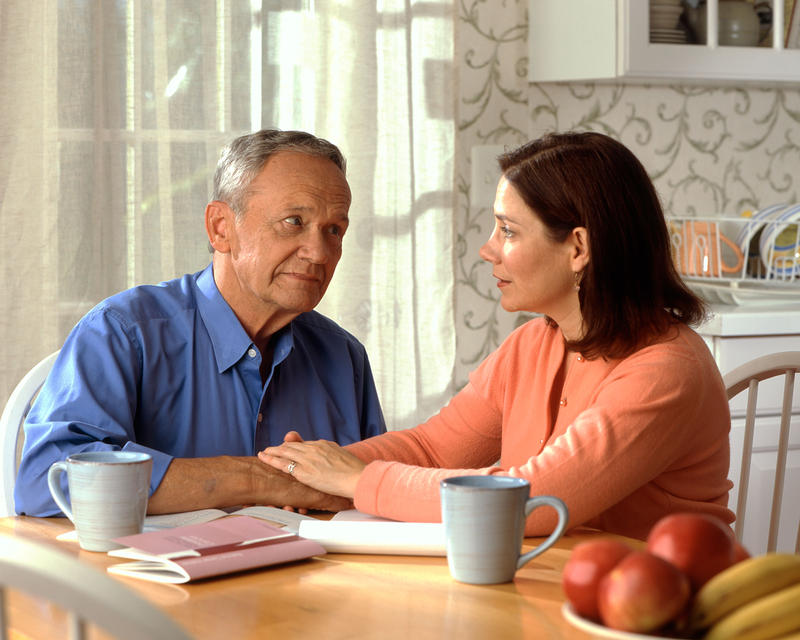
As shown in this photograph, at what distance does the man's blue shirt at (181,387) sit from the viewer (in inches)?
55.4

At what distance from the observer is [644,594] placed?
2.35 ft

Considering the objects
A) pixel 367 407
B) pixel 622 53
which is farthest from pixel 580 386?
pixel 622 53

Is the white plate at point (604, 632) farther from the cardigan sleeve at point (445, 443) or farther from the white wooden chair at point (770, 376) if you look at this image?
the white wooden chair at point (770, 376)

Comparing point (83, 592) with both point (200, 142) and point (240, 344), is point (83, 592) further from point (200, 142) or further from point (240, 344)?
point (200, 142)

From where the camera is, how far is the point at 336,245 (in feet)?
5.62

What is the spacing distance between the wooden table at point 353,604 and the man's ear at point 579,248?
0.53m

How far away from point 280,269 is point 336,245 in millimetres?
107

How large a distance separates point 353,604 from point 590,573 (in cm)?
28

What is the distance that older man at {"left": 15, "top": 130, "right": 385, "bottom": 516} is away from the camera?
148 cm

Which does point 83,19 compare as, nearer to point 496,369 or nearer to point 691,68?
point 496,369

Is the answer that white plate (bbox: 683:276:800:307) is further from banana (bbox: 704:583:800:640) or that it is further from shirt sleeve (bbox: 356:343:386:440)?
banana (bbox: 704:583:800:640)

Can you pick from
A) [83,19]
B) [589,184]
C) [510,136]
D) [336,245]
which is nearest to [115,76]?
[83,19]

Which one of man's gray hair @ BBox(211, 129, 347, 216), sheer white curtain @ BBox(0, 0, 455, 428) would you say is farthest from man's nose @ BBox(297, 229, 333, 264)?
sheer white curtain @ BBox(0, 0, 455, 428)

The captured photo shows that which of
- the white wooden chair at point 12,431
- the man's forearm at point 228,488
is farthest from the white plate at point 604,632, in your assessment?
the white wooden chair at point 12,431
